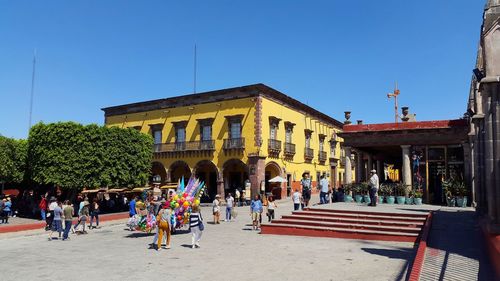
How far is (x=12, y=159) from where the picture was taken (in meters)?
26.5

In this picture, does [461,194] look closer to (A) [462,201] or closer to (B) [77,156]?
(A) [462,201]

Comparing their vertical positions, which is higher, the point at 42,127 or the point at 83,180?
the point at 42,127

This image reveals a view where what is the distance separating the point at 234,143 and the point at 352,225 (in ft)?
63.5

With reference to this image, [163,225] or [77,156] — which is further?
[77,156]

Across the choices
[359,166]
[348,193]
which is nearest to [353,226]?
[348,193]

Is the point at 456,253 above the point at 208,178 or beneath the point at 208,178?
beneath

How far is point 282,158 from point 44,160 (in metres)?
19.4

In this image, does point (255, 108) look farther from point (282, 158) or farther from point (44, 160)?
point (44, 160)

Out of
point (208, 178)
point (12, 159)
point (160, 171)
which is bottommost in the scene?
point (208, 178)

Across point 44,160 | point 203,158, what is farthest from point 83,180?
point 203,158

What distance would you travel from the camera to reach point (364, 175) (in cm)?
2620

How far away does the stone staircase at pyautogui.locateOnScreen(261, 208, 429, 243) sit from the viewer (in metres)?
13.5

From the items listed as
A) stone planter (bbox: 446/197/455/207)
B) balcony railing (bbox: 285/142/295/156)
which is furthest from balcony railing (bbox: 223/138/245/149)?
stone planter (bbox: 446/197/455/207)

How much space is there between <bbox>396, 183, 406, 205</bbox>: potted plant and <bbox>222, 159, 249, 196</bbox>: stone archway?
620 inches
